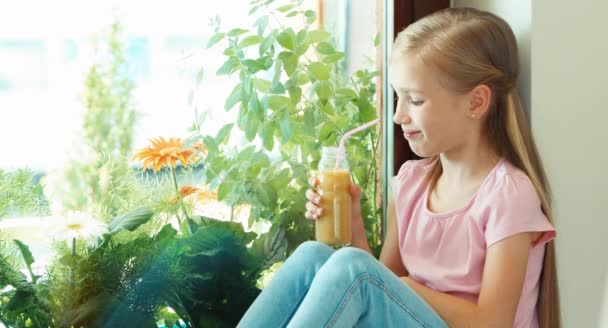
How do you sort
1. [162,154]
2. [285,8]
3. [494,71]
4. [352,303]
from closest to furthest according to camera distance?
1. [352,303]
2. [494,71]
3. [162,154]
4. [285,8]

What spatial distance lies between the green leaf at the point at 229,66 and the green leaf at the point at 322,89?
22 centimetres

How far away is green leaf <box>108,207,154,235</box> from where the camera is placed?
1.84 metres

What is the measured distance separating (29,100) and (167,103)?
308 millimetres

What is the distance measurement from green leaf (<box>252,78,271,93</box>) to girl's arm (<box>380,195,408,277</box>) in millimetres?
412

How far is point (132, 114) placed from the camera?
1855 mm

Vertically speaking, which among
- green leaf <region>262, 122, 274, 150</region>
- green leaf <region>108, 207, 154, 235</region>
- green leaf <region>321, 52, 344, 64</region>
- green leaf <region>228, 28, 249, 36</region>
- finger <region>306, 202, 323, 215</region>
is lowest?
green leaf <region>108, 207, 154, 235</region>

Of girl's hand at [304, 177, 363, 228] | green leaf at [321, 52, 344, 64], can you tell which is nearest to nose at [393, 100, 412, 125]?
girl's hand at [304, 177, 363, 228]

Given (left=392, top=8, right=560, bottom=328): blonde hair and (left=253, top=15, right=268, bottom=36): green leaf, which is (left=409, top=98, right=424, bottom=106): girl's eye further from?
(left=253, top=15, right=268, bottom=36): green leaf

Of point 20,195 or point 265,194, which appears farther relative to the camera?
point 265,194

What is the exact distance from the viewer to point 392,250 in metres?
1.89

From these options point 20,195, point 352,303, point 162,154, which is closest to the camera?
point 352,303

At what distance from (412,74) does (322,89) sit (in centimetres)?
42

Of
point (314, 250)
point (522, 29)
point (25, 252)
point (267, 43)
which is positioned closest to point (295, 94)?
point (267, 43)

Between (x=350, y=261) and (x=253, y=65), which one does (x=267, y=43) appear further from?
(x=350, y=261)
